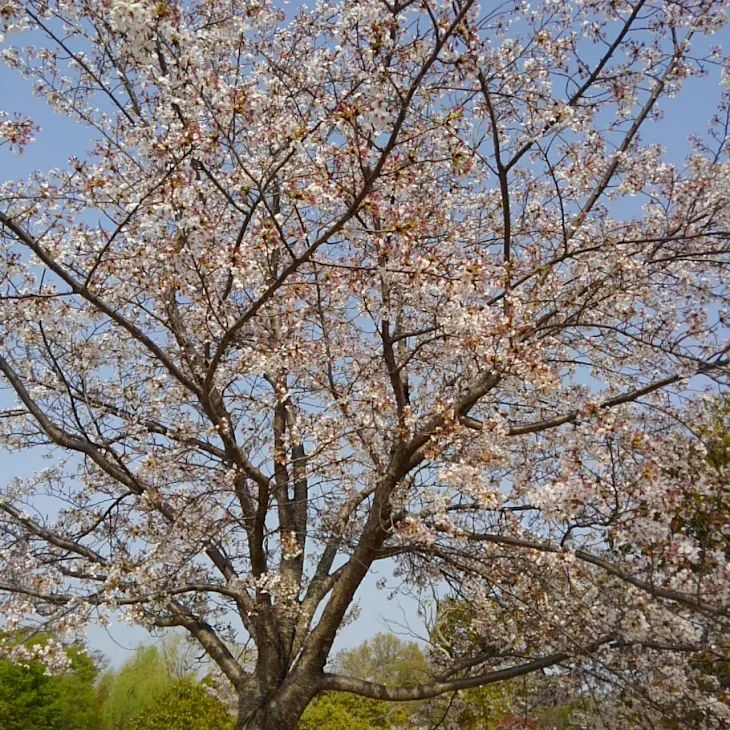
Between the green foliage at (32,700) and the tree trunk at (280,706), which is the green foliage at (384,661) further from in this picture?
the tree trunk at (280,706)

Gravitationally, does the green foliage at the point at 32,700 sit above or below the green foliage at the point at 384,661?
below

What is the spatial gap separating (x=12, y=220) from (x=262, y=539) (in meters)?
3.17

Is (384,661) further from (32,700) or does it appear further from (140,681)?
(32,700)

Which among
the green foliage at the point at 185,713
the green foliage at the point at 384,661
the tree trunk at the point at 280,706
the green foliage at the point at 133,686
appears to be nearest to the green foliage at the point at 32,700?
the green foliage at the point at 133,686

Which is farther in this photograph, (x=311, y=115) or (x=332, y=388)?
(x=332, y=388)

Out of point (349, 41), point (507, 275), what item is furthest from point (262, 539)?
point (349, 41)

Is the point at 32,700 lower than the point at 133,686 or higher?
lower

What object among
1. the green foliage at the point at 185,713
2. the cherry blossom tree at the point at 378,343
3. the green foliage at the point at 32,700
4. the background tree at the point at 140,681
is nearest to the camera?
the cherry blossom tree at the point at 378,343

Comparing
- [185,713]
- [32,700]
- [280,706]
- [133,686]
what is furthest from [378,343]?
[133,686]

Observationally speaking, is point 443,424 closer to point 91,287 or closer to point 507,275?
point 507,275

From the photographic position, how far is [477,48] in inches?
174

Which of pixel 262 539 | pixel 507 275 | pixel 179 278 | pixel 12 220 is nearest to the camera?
pixel 12 220

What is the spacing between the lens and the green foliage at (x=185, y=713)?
14.7 meters

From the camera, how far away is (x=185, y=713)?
14.9 metres
